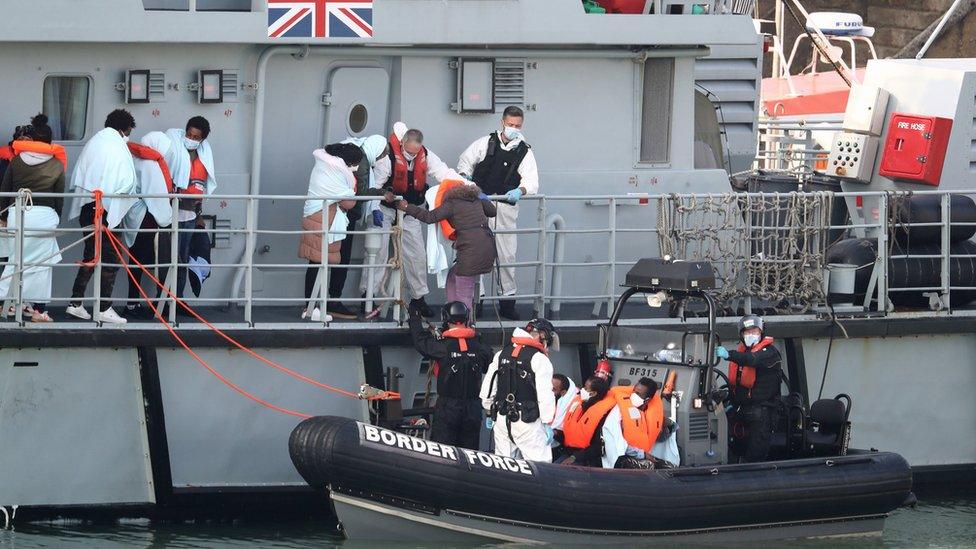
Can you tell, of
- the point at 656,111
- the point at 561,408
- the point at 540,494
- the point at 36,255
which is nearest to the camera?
the point at 540,494

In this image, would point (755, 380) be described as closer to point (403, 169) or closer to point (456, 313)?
point (456, 313)

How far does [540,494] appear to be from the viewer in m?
11.0

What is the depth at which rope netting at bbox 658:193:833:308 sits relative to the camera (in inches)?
509

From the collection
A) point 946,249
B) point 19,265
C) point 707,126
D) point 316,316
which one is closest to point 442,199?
point 316,316

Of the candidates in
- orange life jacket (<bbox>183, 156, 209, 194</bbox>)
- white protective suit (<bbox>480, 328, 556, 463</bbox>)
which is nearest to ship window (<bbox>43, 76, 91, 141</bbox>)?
orange life jacket (<bbox>183, 156, 209, 194</bbox>)

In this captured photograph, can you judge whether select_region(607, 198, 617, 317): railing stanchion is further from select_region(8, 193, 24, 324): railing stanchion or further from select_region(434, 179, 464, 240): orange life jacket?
select_region(8, 193, 24, 324): railing stanchion

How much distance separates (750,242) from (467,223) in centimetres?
256

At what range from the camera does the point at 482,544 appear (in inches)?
442

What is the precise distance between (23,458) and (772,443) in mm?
5358

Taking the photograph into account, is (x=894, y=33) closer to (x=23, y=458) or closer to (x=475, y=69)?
(x=475, y=69)

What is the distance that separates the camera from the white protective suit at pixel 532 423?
37.1 feet

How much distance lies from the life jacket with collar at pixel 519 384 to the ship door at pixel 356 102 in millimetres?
2605

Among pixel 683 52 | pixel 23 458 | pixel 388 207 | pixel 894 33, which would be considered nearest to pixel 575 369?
pixel 388 207

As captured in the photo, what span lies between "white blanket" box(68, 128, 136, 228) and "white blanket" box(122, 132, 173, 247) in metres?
0.13
